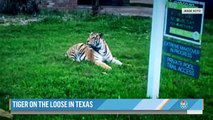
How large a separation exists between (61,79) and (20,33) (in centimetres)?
56

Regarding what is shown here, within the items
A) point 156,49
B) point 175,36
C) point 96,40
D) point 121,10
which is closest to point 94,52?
point 96,40

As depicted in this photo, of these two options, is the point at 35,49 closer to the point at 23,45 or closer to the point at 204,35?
the point at 23,45

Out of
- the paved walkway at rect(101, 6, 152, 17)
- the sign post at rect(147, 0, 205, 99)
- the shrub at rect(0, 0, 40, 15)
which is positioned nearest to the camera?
the sign post at rect(147, 0, 205, 99)

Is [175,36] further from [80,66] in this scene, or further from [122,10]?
[80,66]

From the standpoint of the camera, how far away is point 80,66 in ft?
18.0

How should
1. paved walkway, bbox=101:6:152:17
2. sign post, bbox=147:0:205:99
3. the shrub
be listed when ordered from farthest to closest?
paved walkway, bbox=101:6:152:17 → the shrub → sign post, bbox=147:0:205:99

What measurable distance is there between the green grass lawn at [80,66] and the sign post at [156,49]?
72 millimetres

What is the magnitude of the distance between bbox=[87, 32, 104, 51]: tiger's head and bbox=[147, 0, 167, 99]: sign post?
1.54 feet

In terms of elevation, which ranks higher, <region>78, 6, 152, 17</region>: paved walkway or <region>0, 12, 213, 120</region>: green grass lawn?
<region>78, 6, 152, 17</region>: paved walkway

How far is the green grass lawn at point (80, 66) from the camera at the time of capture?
211 inches

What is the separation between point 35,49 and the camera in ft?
17.7

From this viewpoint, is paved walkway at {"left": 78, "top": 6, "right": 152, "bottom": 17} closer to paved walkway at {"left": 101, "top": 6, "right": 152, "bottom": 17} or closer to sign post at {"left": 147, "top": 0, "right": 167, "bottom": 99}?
paved walkway at {"left": 101, "top": 6, "right": 152, "bottom": 17}

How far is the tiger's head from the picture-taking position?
5.43 m

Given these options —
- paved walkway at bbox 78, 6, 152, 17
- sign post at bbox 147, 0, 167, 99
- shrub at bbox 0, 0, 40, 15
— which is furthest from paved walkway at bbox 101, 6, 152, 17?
shrub at bbox 0, 0, 40, 15
